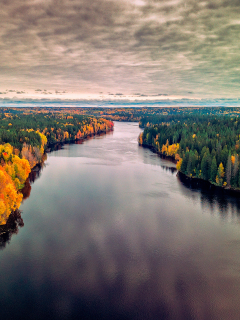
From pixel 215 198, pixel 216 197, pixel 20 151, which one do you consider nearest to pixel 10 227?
pixel 20 151

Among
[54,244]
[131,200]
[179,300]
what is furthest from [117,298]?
[131,200]

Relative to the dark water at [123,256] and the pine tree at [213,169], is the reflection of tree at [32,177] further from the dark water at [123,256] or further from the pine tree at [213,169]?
the pine tree at [213,169]

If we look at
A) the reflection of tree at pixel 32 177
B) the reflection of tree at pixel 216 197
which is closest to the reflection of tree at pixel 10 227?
the reflection of tree at pixel 32 177

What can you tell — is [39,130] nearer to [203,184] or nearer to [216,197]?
[203,184]

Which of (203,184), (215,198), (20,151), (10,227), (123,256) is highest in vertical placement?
(20,151)

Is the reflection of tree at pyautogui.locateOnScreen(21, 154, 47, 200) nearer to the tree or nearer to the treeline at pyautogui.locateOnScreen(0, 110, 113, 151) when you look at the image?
the treeline at pyautogui.locateOnScreen(0, 110, 113, 151)
